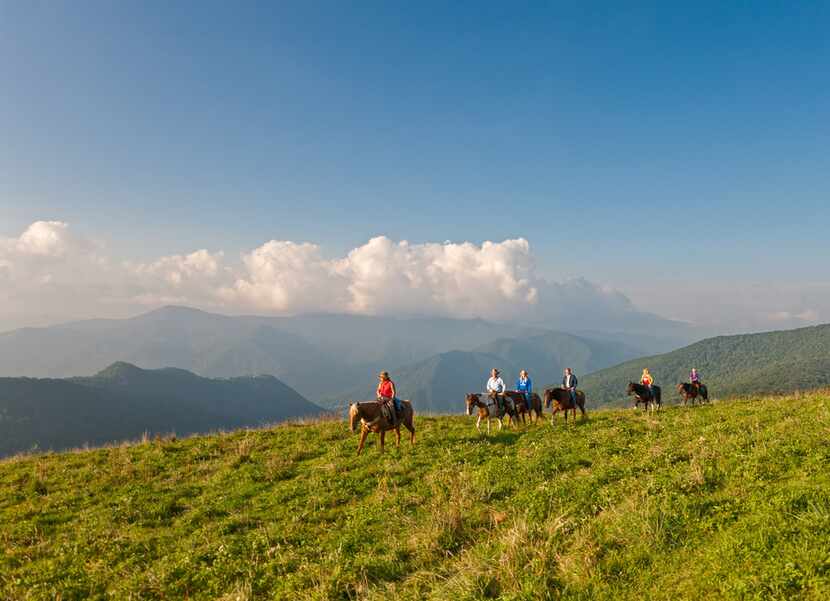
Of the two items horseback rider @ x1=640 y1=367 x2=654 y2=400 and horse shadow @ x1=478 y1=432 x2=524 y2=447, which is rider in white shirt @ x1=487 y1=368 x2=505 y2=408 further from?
horseback rider @ x1=640 y1=367 x2=654 y2=400

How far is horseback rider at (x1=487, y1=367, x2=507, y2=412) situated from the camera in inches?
888

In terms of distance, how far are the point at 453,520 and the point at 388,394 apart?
1094 cm

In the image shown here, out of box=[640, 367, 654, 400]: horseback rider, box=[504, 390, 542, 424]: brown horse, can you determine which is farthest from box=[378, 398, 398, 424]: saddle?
box=[640, 367, 654, 400]: horseback rider

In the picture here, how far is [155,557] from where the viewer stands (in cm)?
1091

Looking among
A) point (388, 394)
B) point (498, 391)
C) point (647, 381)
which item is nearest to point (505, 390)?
point (498, 391)

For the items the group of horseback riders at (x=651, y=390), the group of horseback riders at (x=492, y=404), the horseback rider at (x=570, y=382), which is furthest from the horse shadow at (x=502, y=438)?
the group of horseback riders at (x=651, y=390)

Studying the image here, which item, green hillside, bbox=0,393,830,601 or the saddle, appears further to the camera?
the saddle

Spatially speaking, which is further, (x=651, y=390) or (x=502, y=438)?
(x=651, y=390)

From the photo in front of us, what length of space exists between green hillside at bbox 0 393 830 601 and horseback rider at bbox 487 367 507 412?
372cm

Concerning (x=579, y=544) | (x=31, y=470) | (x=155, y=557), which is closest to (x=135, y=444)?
(x=31, y=470)

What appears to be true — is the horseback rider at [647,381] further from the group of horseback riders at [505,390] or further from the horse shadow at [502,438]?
the horse shadow at [502,438]

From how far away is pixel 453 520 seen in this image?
9.92 m

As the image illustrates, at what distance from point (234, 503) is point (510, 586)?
33.3 feet

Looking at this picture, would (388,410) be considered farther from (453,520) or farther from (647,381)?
(647,381)
